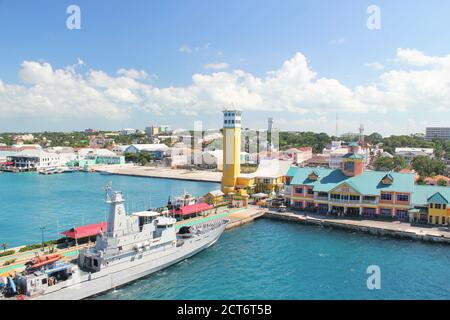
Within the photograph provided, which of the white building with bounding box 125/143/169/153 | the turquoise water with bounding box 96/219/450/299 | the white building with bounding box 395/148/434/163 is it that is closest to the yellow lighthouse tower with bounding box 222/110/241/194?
the turquoise water with bounding box 96/219/450/299

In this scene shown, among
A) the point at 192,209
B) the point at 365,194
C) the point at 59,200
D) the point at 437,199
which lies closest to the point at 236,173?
the point at 192,209

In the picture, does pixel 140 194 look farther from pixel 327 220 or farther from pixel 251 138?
pixel 251 138

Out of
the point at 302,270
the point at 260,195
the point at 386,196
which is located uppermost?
the point at 386,196

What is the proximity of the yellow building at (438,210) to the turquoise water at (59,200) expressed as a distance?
35.8 m

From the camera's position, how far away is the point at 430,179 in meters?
60.2

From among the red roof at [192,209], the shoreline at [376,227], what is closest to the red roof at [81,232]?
the red roof at [192,209]

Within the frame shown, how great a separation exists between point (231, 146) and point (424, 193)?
90.0ft

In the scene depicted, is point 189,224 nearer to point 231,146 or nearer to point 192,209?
point 192,209

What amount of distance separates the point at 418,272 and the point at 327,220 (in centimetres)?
1428

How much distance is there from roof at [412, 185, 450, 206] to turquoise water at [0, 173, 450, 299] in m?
7.50

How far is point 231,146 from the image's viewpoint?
56156mm

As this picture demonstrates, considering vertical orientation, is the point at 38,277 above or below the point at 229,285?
above

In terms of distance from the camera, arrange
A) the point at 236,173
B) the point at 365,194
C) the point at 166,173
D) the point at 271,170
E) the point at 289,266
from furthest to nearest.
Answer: the point at 166,173 < the point at 271,170 < the point at 236,173 < the point at 365,194 < the point at 289,266
